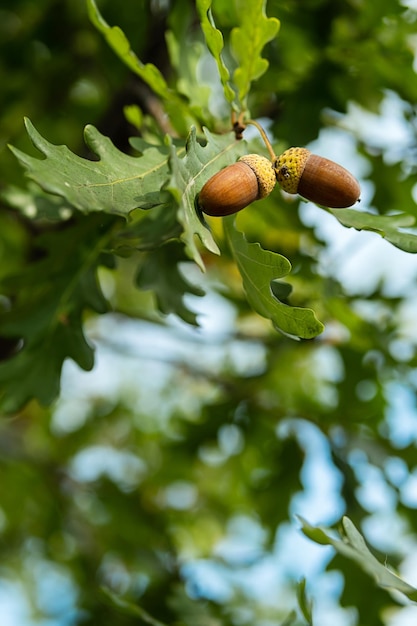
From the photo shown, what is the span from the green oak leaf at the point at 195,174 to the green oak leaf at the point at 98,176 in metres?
0.05

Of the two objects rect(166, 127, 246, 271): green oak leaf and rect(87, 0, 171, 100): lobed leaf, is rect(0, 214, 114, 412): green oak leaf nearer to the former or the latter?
rect(87, 0, 171, 100): lobed leaf

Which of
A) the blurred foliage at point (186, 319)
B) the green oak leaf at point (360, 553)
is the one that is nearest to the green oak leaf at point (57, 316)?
the blurred foliage at point (186, 319)

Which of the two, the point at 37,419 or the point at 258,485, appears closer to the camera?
the point at 258,485

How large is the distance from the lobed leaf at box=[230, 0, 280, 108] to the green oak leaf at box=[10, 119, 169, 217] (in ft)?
0.72

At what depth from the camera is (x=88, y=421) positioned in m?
3.18

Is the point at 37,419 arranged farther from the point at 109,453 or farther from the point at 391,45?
the point at 391,45

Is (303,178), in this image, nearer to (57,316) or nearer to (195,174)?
(195,174)

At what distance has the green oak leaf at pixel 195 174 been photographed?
0.86 meters

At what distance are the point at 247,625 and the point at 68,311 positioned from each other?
0.94 m

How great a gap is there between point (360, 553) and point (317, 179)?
47 cm

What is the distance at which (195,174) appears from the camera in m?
1.01

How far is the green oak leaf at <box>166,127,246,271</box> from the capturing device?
34.0 inches

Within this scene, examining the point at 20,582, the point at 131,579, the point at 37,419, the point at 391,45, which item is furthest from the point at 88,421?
the point at 391,45

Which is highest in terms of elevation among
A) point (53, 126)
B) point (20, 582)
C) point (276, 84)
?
point (276, 84)
